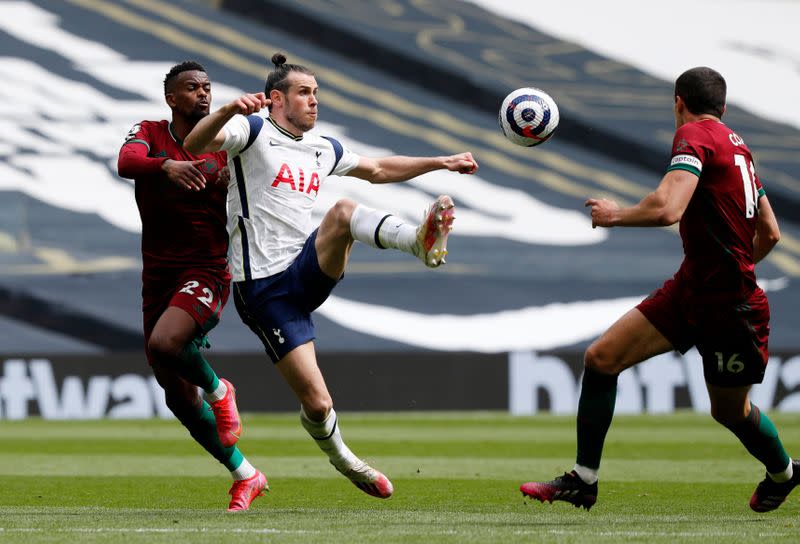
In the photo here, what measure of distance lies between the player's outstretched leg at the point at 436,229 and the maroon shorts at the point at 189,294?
5.28ft

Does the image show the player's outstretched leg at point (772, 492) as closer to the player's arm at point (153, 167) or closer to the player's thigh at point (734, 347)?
the player's thigh at point (734, 347)

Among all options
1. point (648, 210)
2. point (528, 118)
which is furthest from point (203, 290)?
point (648, 210)

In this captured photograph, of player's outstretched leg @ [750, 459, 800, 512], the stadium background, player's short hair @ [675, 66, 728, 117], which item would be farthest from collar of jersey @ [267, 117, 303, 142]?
the stadium background

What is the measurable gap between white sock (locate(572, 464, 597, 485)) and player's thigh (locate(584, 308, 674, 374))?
50 cm

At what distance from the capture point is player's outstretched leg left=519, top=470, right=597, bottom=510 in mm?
6527

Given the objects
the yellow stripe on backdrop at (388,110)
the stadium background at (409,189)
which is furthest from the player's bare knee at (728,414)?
the yellow stripe on backdrop at (388,110)

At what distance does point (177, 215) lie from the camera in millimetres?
7480

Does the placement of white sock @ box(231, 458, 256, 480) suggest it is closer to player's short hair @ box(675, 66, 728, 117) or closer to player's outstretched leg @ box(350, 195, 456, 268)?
player's outstretched leg @ box(350, 195, 456, 268)

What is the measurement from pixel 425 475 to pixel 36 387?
9.12m

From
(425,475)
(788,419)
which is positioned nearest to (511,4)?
(788,419)

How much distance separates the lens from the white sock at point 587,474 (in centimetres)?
657

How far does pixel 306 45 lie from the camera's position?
80.7 feet

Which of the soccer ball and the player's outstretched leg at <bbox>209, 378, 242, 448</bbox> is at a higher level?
the soccer ball

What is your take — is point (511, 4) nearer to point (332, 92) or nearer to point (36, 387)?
point (332, 92)
